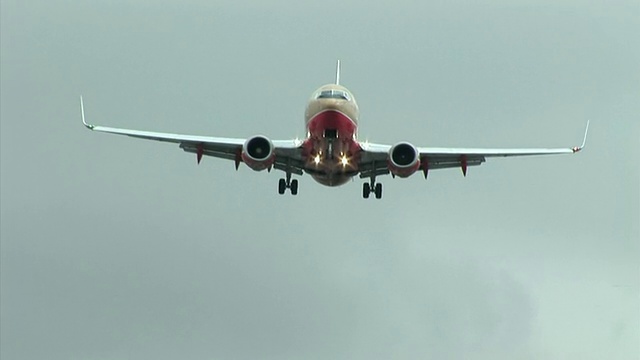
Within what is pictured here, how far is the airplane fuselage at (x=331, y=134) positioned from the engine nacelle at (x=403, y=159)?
6.87 feet

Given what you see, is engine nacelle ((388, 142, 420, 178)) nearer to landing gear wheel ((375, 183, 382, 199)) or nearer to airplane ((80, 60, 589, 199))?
airplane ((80, 60, 589, 199))

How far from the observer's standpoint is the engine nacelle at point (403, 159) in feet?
212

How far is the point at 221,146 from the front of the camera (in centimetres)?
6850

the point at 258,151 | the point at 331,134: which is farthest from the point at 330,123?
the point at 258,151

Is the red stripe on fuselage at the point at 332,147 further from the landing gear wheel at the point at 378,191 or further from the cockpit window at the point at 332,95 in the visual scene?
the landing gear wheel at the point at 378,191

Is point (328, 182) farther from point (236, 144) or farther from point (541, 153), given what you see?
point (541, 153)

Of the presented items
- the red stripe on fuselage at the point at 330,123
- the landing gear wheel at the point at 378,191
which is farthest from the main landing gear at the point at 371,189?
the red stripe on fuselage at the point at 330,123

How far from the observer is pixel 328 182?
68.6m

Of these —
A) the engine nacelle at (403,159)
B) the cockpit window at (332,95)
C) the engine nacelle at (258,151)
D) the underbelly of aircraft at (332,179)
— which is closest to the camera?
the engine nacelle at (258,151)

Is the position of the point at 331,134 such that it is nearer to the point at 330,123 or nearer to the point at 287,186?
the point at 330,123

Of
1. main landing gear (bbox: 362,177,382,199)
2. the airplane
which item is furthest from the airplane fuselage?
main landing gear (bbox: 362,177,382,199)

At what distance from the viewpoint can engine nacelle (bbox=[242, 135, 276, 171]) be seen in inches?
2527

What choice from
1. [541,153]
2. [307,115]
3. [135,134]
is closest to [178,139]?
[135,134]

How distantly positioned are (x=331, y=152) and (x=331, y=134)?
1.16 meters
